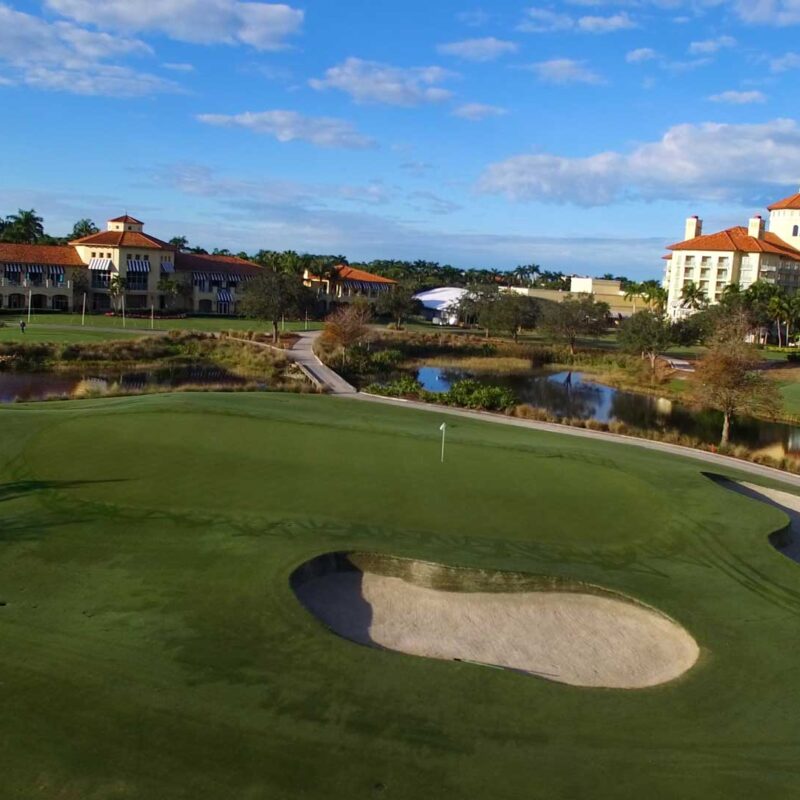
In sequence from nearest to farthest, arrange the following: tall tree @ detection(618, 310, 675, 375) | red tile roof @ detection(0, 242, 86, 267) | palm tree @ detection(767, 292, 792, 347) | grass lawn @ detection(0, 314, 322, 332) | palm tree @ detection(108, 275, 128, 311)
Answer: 1. tall tree @ detection(618, 310, 675, 375)
2. grass lawn @ detection(0, 314, 322, 332)
3. palm tree @ detection(767, 292, 792, 347)
4. red tile roof @ detection(0, 242, 86, 267)
5. palm tree @ detection(108, 275, 128, 311)

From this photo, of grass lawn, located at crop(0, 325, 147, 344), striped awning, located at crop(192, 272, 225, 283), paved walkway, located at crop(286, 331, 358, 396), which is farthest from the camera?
striped awning, located at crop(192, 272, 225, 283)

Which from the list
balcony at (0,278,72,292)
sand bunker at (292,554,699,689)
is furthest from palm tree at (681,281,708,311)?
sand bunker at (292,554,699,689)

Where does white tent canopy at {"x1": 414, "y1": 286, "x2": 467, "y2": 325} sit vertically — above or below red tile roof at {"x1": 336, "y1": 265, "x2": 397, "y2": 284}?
below

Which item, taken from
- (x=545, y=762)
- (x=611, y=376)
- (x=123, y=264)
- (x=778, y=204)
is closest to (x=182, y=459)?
(x=545, y=762)

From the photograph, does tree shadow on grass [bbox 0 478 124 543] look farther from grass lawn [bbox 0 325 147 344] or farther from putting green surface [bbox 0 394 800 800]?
grass lawn [bbox 0 325 147 344]

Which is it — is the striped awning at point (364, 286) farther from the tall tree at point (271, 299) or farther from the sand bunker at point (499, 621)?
the sand bunker at point (499, 621)
